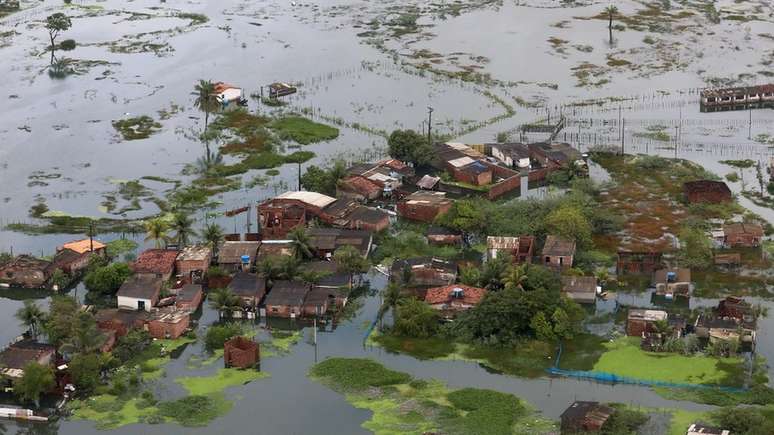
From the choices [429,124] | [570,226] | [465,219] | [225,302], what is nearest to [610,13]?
[429,124]

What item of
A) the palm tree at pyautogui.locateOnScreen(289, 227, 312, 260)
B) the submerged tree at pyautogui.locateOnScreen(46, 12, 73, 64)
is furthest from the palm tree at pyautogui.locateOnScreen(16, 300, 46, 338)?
the submerged tree at pyautogui.locateOnScreen(46, 12, 73, 64)

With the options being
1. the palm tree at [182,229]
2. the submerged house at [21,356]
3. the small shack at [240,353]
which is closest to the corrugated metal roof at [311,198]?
the palm tree at [182,229]

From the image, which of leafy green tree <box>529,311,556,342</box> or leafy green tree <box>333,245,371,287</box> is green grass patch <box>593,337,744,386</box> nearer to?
leafy green tree <box>529,311,556,342</box>

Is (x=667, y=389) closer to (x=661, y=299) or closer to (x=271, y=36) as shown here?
(x=661, y=299)

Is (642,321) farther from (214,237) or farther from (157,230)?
(157,230)

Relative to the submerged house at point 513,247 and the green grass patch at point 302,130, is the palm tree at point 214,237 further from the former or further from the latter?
the green grass patch at point 302,130

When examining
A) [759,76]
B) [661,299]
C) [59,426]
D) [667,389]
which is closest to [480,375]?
[667,389]
